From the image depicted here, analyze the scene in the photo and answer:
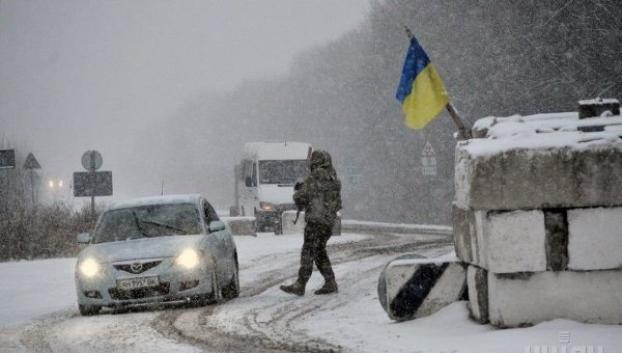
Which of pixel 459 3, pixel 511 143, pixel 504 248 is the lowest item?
pixel 504 248

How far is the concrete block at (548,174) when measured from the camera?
7730 millimetres

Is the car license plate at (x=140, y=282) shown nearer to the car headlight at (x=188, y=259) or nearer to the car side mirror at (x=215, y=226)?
the car headlight at (x=188, y=259)

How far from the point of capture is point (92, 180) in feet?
85.1

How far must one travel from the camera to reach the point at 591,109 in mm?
8555

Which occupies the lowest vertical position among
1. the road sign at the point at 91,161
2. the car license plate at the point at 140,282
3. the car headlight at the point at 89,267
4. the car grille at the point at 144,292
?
the car grille at the point at 144,292

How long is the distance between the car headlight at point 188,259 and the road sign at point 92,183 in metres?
14.6

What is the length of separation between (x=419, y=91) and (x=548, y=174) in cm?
285

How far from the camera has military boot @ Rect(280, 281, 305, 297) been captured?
40.4 feet

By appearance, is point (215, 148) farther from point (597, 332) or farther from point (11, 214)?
point (597, 332)

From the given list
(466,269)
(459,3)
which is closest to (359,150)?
(459,3)

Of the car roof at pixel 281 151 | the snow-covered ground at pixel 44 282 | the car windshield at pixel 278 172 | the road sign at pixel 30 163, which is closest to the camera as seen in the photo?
the snow-covered ground at pixel 44 282

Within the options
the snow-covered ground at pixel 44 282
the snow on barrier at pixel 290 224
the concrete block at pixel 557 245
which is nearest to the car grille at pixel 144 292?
the snow-covered ground at pixel 44 282

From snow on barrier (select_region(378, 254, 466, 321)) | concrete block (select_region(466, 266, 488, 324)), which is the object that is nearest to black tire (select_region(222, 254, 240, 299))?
snow on barrier (select_region(378, 254, 466, 321))

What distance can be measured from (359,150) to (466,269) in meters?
51.3
